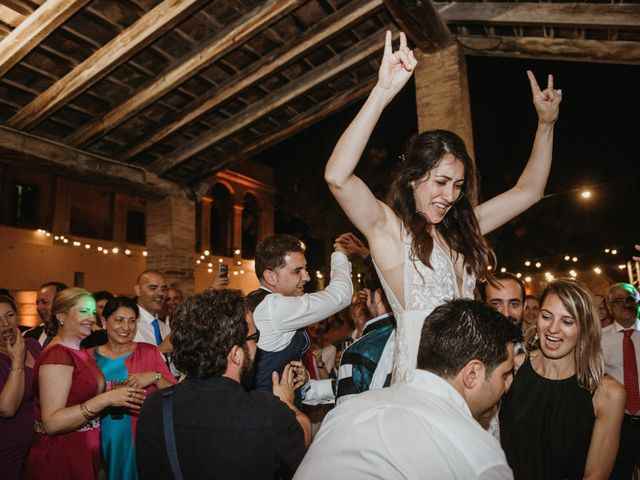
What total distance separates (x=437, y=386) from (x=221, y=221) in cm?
1923

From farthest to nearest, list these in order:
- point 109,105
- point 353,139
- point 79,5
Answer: point 109,105, point 79,5, point 353,139

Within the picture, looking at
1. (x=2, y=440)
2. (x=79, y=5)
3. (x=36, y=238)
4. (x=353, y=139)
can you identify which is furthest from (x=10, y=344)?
(x=36, y=238)

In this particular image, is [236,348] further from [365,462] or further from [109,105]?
[109,105]

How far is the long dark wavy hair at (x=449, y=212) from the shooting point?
5.93 ft

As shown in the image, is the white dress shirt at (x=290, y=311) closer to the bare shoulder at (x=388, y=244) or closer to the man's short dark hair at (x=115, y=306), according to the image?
the bare shoulder at (x=388, y=244)

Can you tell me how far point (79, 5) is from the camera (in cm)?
441

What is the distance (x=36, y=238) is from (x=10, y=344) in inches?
494

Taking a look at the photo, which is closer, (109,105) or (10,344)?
(10,344)

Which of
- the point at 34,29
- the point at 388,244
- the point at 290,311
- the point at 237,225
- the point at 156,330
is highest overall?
the point at 237,225

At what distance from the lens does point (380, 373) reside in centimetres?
197

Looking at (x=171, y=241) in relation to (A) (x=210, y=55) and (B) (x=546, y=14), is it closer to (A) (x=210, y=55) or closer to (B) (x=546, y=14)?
(A) (x=210, y=55)

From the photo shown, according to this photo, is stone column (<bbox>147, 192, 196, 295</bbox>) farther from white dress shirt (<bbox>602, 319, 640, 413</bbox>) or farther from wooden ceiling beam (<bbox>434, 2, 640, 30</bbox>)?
white dress shirt (<bbox>602, 319, 640, 413</bbox>)

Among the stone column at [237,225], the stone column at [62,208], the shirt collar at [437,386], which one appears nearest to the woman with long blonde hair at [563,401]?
the shirt collar at [437,386]

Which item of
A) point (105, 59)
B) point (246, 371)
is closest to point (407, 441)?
point (246, 371)
